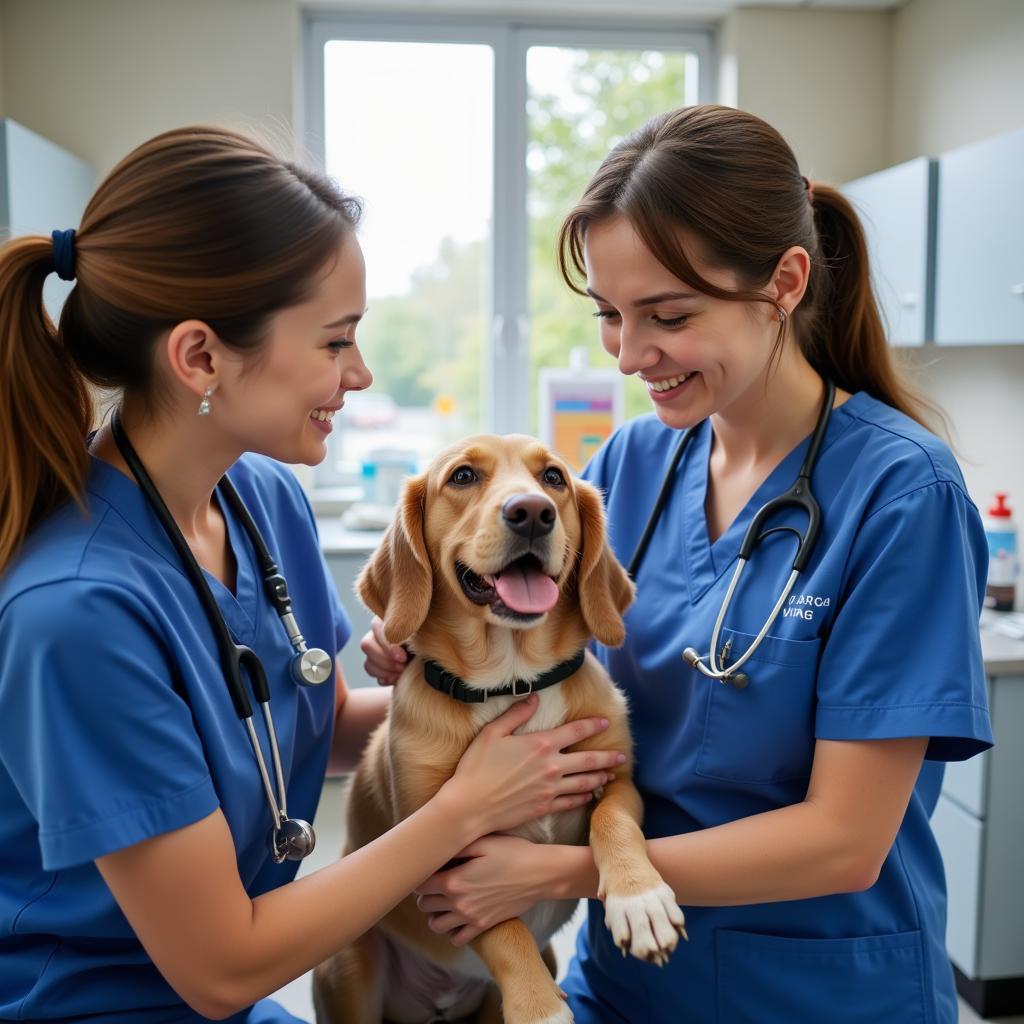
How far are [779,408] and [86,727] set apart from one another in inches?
36.4

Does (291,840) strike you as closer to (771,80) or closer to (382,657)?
(382,657)

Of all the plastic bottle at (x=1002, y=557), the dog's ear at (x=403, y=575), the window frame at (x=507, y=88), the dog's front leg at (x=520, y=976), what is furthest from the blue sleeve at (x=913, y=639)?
the window frame at (x=507, y=88)

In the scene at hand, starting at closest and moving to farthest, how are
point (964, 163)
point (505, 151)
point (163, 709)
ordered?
point (163, 709) → point (964, 163) → point (505, 151)

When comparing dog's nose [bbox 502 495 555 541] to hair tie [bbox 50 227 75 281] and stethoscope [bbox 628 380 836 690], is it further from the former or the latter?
hair tie [bbox 50 227 75 281]

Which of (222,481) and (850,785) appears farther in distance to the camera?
(222,481)

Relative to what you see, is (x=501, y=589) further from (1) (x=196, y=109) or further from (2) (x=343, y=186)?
(1) (x=196, y=109)

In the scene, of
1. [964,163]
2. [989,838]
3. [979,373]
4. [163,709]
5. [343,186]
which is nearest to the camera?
[163,709]

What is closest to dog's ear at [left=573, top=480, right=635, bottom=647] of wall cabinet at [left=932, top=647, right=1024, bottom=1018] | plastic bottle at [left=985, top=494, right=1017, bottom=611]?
wall cabinet at [left=932, top=647, right=1024, bottom=1018]

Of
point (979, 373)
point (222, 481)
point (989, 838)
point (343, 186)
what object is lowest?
point (989, 838)

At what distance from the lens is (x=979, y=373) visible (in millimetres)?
3055

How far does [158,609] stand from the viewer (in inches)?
40.9

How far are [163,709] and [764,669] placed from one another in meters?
0.68

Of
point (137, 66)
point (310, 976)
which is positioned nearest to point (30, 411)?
point (310, 976)

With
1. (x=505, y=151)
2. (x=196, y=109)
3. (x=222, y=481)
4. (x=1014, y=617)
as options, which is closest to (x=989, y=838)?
(x=1014, y=617)
